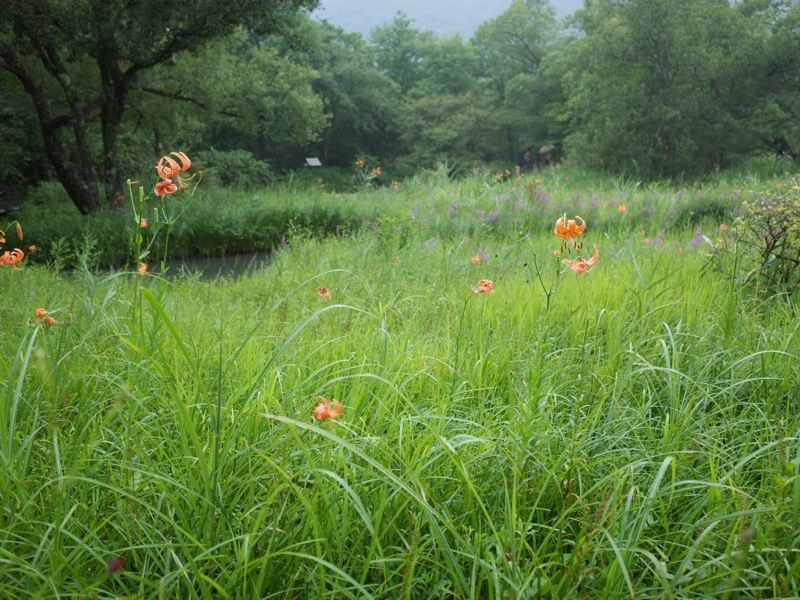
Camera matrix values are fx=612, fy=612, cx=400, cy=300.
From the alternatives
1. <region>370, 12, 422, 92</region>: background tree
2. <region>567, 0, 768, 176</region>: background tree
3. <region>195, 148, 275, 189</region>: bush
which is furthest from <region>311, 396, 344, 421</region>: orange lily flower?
<region>370, 12, 422, 92</region>: background tree

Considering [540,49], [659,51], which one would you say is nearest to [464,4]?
[540,49]

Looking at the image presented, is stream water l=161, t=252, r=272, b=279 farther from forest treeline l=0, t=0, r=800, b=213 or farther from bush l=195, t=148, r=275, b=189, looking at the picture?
bush l=195, t=148, r=275, b=189

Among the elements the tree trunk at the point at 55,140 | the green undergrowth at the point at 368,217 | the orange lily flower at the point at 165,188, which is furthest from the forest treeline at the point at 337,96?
the orange lily flower at the point at 165,188

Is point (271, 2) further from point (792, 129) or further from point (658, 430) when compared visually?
point (792, 129)

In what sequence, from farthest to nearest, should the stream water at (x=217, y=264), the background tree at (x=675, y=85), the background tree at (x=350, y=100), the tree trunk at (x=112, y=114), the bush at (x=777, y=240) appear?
1. the background tree at (x=350, y=100)
2. the background tree at (x=675, y=85)
3. the tree trunk at (x=112, y=114)
4. the stream water at (x=217, y=264)
5. the bush at (x=777, y=240)

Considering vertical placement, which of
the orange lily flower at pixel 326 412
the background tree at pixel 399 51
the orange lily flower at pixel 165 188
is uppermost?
the background tree at pixel 399 51

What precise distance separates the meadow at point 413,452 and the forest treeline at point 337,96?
5795 millimetres

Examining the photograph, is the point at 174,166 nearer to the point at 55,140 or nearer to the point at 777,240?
the point at 777,240

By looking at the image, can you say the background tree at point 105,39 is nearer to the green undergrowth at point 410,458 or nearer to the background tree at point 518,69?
the green undergrowth at point 410,458

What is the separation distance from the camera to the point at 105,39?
7582 millimetres

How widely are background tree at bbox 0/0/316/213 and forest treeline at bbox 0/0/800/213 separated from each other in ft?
0.08

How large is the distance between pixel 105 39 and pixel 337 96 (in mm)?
17312

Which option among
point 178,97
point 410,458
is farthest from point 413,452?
point 178,97

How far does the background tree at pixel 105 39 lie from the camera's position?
7.35 meters
